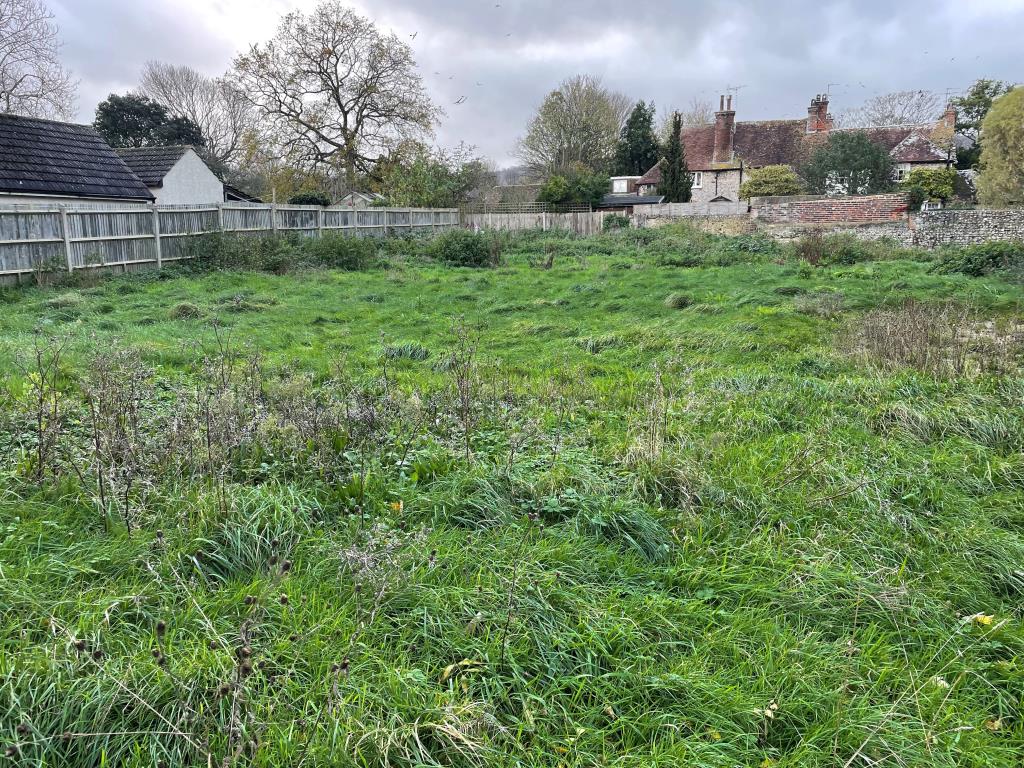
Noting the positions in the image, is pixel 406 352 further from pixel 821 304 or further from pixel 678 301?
pixel 821 304

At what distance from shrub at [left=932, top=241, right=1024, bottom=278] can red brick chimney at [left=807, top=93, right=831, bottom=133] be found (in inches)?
1230

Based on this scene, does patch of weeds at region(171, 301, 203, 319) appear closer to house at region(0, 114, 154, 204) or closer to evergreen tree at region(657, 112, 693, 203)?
house at region(0, 114, 154, 204)

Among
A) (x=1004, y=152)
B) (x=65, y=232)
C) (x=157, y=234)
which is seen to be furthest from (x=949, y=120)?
(x=65, y=232)

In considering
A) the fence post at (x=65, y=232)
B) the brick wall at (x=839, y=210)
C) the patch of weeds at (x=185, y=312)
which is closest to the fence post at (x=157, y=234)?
the fence post at (x=65, y=232)

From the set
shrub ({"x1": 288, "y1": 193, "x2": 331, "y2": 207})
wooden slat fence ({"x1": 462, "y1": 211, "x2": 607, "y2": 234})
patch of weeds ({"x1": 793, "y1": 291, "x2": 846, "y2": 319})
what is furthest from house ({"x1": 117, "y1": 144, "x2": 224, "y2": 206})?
patch of weeds ({"x1": 793, "y1": 291, "x2": 846, "y2": 319})

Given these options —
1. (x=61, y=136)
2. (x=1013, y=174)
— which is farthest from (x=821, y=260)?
(x=61, y=136)

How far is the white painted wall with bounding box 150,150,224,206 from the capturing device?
24.6 meters

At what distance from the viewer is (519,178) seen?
55.1m

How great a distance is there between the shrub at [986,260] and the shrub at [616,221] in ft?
53.5

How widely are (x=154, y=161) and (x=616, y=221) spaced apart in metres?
19.5

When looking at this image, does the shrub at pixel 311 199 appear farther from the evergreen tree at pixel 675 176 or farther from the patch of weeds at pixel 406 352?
the patch of weeds at pixel 406 352

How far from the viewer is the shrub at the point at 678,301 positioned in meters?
11.3

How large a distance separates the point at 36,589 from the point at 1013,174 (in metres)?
33.0

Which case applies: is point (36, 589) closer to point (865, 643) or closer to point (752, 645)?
point (752, 645)
